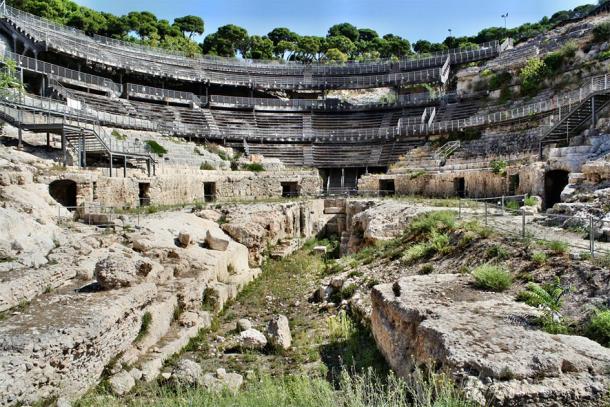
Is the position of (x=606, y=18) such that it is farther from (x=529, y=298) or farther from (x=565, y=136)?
(x=529, y=298)

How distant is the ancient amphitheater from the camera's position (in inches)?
261

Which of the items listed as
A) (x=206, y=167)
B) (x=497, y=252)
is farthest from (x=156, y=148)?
(x=497, y=252)

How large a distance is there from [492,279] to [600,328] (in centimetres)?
248

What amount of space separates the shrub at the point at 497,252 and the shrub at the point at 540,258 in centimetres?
89

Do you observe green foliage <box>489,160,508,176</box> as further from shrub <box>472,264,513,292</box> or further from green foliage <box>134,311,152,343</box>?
green foliage <box>134,311,152,343</box>

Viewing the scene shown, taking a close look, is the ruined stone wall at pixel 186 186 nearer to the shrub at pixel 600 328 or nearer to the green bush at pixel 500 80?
the green bush at pixel 500 80

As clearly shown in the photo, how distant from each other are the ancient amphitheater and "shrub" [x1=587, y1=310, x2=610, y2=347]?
3cm

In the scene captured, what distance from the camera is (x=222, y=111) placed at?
165 feet

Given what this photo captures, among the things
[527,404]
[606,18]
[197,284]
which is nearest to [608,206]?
[527,404]

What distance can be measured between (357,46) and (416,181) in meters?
57.1

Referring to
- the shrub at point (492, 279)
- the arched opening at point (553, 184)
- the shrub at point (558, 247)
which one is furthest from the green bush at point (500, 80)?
the shrub at point (492, 279)

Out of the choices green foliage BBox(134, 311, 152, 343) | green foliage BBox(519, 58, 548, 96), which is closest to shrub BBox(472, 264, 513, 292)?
green foliage BBox(134, 311, 152, 343)

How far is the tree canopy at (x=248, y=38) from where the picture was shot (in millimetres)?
62344

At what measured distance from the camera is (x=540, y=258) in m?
9.09
